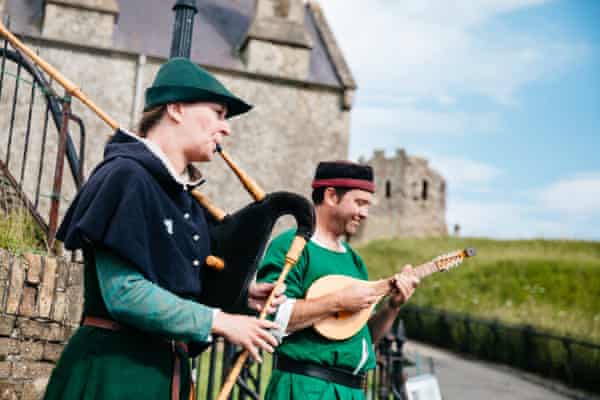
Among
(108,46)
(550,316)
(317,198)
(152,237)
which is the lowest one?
(550,316)

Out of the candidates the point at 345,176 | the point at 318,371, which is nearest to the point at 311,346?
the point at 318,371

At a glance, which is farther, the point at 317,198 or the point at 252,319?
the point at 317,198

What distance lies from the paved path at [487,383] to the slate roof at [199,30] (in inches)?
380

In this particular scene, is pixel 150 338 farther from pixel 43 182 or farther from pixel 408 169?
pixel 408 169

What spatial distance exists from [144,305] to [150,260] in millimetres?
136

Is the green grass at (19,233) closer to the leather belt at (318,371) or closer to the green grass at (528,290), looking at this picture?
the leather belt at (318,371)

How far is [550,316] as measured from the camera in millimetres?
13211

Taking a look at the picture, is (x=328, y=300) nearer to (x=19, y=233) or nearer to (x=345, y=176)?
(x=345, y=176)

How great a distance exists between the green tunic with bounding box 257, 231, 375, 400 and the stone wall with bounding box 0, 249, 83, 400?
107 cm

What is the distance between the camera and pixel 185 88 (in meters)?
2.15

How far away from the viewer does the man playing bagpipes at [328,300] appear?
3.06 metres

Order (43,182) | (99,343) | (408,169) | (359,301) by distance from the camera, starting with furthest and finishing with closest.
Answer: (408,169) < (43,182) < (359,301) < (99,343)

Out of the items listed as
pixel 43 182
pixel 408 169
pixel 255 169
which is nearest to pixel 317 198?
pixel 43 182

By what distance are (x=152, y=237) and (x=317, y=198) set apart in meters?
1.58
